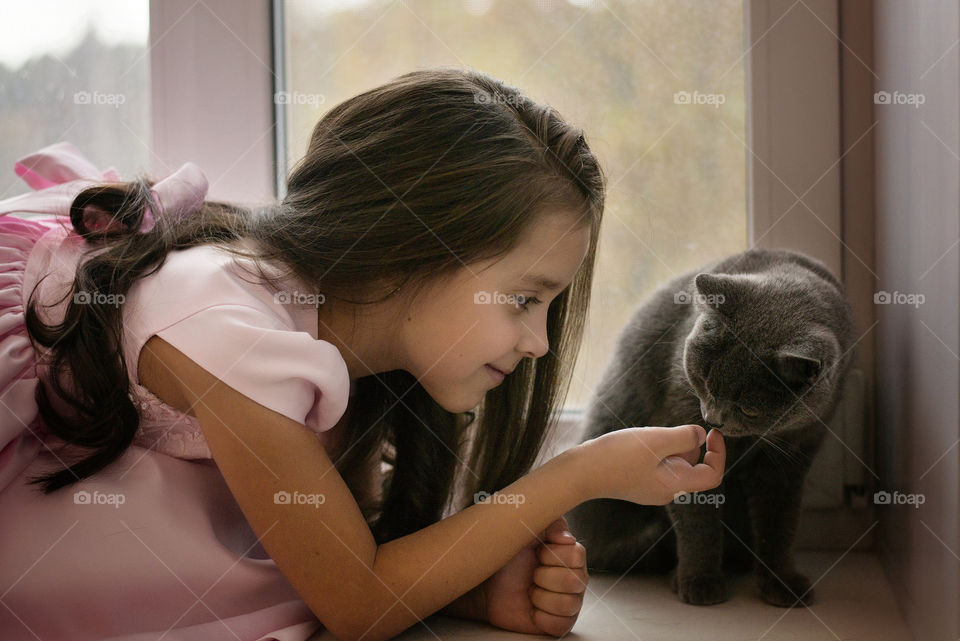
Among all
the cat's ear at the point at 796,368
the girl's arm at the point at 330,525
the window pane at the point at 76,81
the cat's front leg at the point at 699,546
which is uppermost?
the window pane at the point at 76,81

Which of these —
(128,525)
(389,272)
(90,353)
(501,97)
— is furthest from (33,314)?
(501,97)

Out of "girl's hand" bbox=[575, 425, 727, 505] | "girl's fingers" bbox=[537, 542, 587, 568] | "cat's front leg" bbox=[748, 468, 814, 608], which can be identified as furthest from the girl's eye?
"cat's front leg" bbox=[748, 468, 814, 608]

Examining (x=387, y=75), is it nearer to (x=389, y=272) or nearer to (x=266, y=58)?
(x=266, y=58)

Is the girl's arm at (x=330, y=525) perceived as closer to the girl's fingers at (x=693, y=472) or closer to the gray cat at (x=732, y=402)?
the girl's fingers at (x=693, y=472)

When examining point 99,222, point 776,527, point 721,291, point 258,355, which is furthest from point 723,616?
point 99,222

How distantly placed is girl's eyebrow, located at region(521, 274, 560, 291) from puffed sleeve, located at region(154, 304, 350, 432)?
25 cm

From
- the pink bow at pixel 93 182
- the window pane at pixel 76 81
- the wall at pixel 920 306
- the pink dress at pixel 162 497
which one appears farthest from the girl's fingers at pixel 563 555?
the window pane at pixel 76 81

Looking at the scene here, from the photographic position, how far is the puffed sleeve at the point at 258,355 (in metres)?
0.86

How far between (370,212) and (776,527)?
0.67 meters

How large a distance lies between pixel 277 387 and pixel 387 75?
2.48 ft

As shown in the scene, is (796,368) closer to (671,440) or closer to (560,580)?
(671,440)

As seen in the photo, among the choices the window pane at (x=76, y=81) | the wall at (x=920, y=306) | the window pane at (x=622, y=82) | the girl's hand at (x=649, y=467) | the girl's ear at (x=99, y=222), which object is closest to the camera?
the wall at (x=920, y=306)

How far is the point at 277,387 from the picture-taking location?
0.86 m

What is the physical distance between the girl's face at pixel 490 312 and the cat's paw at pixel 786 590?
435 mm
